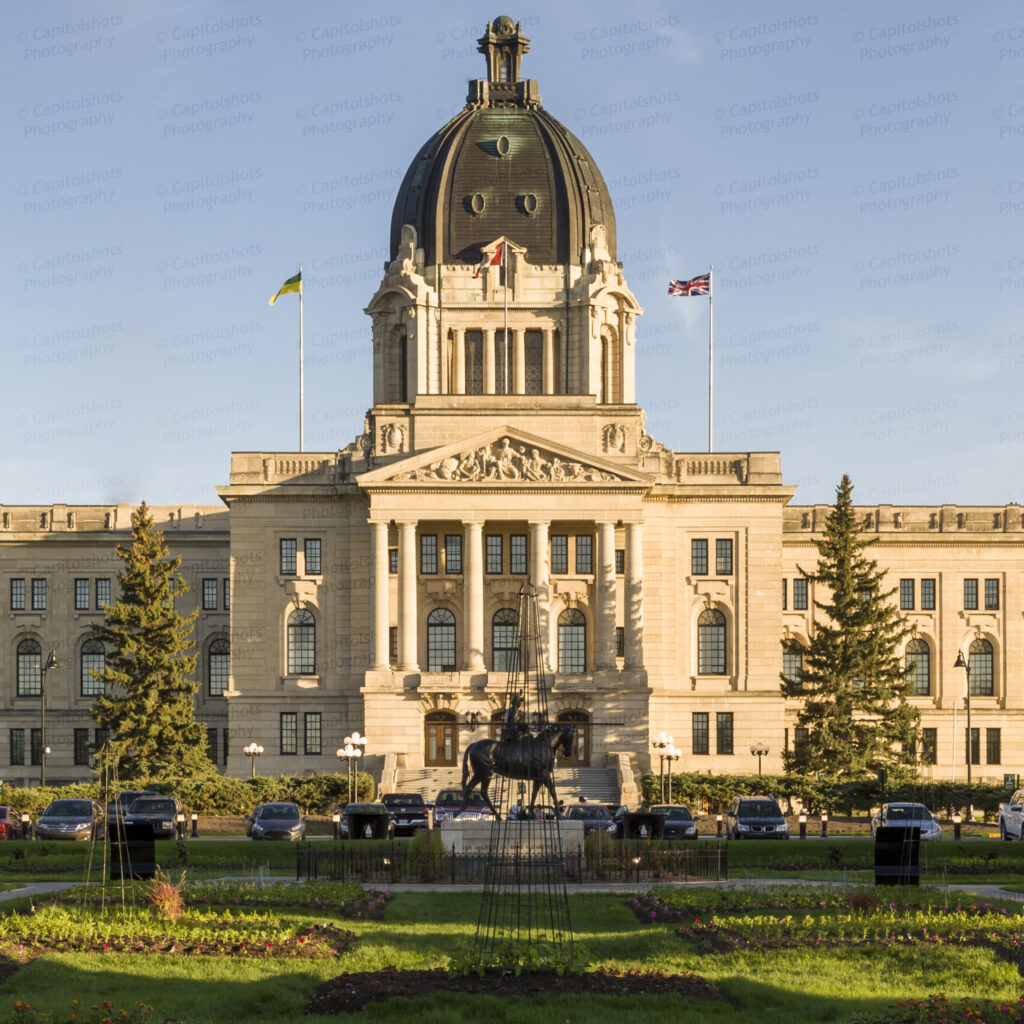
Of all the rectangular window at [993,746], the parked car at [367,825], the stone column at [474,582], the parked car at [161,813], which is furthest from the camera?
the rectangular window at [993,746]

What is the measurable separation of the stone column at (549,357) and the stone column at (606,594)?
16.9 meters

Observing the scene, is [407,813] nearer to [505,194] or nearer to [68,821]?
[68,821]

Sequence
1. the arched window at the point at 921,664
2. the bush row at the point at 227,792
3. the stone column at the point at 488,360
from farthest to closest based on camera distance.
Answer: the stone column at the point at 488,360 < the arched window at the point at 921,664 < the bush row at the point at 227,792

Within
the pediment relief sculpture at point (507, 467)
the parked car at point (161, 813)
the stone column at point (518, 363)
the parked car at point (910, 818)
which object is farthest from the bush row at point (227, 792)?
the stone column at point (518, 363)

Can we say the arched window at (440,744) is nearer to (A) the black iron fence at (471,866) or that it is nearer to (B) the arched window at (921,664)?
(B) the arched window at (921,664)

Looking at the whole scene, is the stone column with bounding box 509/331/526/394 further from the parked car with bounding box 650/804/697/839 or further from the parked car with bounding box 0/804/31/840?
the parked car with bounding box 0/804/31/840

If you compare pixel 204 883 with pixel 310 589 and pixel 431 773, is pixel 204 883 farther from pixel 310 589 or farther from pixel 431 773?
pixel 310 589

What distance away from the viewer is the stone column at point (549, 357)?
10325 cm

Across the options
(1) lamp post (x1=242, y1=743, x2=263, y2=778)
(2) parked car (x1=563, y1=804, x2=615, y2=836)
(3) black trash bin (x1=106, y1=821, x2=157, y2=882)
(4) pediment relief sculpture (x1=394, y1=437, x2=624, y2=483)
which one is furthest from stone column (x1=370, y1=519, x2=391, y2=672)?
(3) black trash bin (x1=106, y1=821, x2=157, y2=882)

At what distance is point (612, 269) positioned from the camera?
10375cm

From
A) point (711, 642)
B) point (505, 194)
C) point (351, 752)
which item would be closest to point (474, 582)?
point (711, 642)

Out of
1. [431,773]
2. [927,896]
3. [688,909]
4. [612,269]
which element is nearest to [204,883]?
[688,909]

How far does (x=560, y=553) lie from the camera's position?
91.2 metres

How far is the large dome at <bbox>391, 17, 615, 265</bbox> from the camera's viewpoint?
4104 inches
